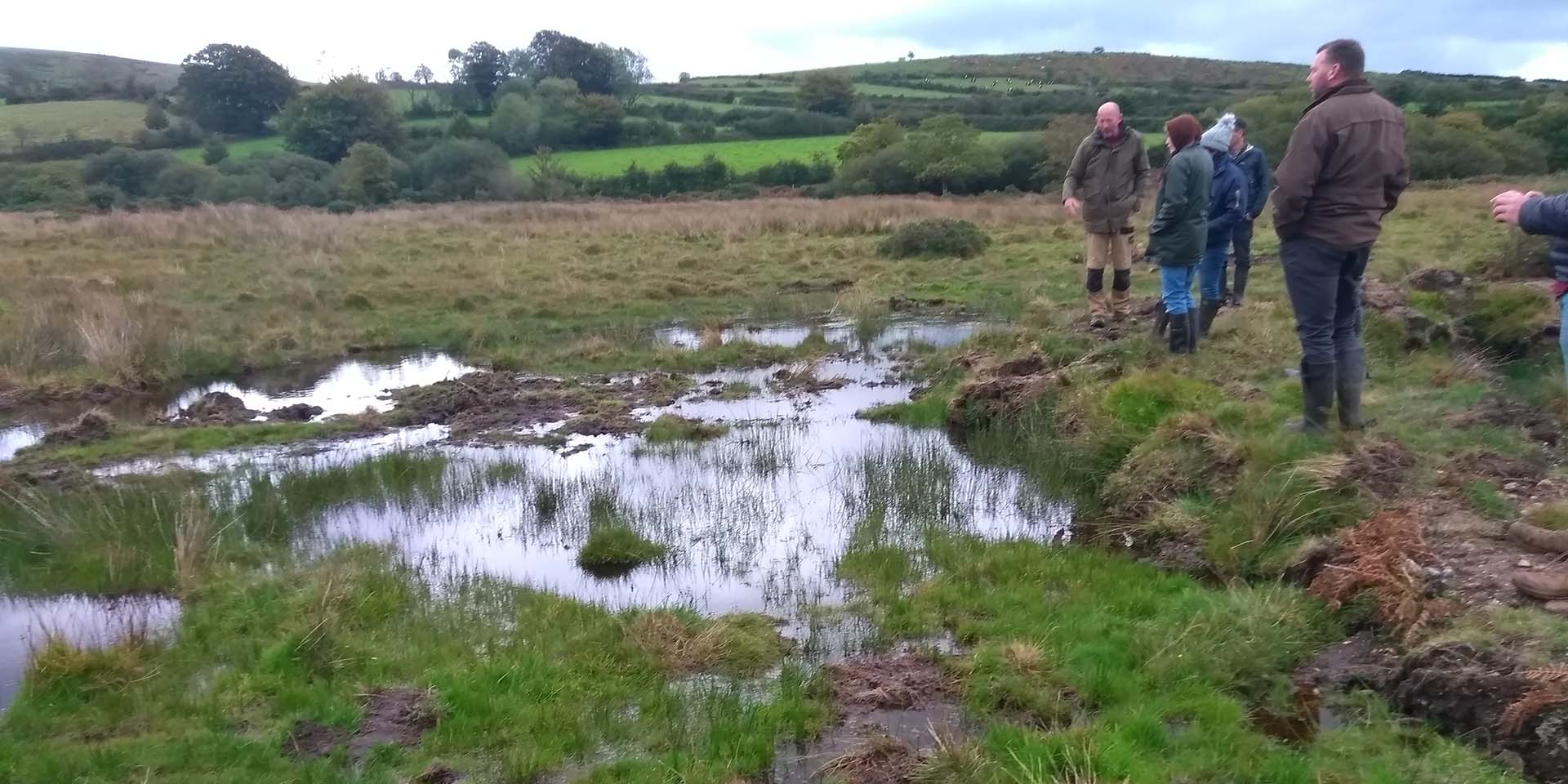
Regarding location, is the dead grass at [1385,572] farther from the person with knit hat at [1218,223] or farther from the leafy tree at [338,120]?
the leafy tree at [338,120]

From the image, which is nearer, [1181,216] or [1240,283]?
[1181,216]

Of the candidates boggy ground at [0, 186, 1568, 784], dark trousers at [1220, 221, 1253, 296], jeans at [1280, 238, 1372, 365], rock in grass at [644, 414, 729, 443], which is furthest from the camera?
dark trousers at [1220, 221, 1253, 296]

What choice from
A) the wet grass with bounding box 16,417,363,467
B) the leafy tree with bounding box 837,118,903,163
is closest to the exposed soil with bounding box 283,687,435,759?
the wet grass with bounding box 16,417,363,467

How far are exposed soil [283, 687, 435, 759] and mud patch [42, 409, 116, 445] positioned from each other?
254 inches

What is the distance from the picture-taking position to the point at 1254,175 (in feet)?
33.3

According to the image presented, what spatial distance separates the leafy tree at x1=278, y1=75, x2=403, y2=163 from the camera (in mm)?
51531

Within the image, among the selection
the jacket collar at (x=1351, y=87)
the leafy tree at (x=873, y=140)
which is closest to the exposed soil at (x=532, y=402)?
the jacket collar at (x=1351, y=87)

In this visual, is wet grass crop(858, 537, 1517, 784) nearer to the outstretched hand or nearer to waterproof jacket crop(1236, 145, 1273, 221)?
the outstretched hand

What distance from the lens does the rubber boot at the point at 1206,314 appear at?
9.24m

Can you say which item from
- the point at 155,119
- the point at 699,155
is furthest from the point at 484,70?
the point at 699,155

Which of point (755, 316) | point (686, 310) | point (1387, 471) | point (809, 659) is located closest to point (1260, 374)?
point (1387, 471)

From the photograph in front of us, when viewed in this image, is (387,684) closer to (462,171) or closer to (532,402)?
(532,402)

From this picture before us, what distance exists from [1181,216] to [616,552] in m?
5.37

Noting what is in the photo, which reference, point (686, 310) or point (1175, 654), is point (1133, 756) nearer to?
point (1175, 654)
